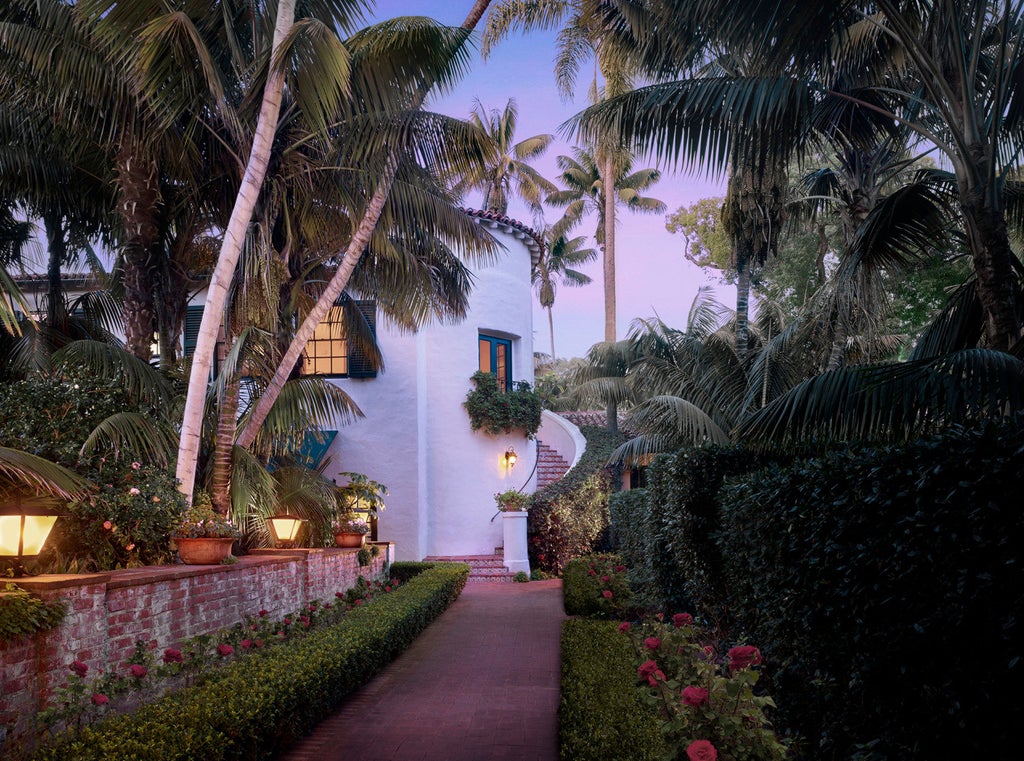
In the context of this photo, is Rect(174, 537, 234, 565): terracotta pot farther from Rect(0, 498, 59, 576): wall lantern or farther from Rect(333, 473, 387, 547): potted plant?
Rect(333, 473, 387, 547): potted plant

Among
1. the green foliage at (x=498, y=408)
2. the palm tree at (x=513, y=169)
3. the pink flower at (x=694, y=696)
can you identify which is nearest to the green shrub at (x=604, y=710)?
the pink flower at (x=694, y=696)

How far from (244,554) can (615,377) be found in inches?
504

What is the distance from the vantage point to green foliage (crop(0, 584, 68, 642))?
4.12m

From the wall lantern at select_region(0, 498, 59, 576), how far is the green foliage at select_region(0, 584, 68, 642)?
0.41 m

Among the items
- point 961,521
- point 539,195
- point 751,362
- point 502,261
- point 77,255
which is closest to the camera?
point 961,521

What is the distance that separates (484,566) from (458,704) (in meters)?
10.7

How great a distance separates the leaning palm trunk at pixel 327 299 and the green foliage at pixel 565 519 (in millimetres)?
8935

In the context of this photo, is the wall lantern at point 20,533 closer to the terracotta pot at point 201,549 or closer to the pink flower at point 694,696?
the terracotta pot at point 201,549

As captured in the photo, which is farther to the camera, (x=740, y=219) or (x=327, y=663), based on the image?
(x=740, y=219)

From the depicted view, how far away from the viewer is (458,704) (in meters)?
6.90

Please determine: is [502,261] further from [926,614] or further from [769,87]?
[926,614]

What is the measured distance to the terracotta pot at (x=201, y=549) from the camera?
7504 mm

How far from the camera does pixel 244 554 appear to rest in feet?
31.9

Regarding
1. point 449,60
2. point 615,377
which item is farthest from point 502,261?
point 449,60
